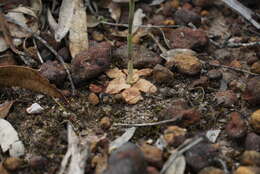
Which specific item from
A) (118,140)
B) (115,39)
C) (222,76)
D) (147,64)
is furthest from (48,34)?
(222,76)

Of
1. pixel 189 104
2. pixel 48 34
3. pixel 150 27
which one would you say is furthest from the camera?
pixel 150 27

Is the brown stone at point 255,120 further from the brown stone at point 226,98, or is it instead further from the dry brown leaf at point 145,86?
the dry brown leaf at point 145,86

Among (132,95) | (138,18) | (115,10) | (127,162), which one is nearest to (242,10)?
(138,18)

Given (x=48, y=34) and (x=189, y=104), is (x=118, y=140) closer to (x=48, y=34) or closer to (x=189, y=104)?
(x=189, y=104)

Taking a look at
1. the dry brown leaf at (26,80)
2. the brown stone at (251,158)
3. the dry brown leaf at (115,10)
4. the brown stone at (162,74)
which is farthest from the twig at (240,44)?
the dry brown leaf at (26,80)

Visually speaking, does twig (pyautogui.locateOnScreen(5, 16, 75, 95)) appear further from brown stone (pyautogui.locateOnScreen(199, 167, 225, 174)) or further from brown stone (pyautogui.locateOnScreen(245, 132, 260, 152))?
brown stone (pyautogui.locateOnScreen(245, 132, 260, 152))

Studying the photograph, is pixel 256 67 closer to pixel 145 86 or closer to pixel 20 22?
pixel 145 86
